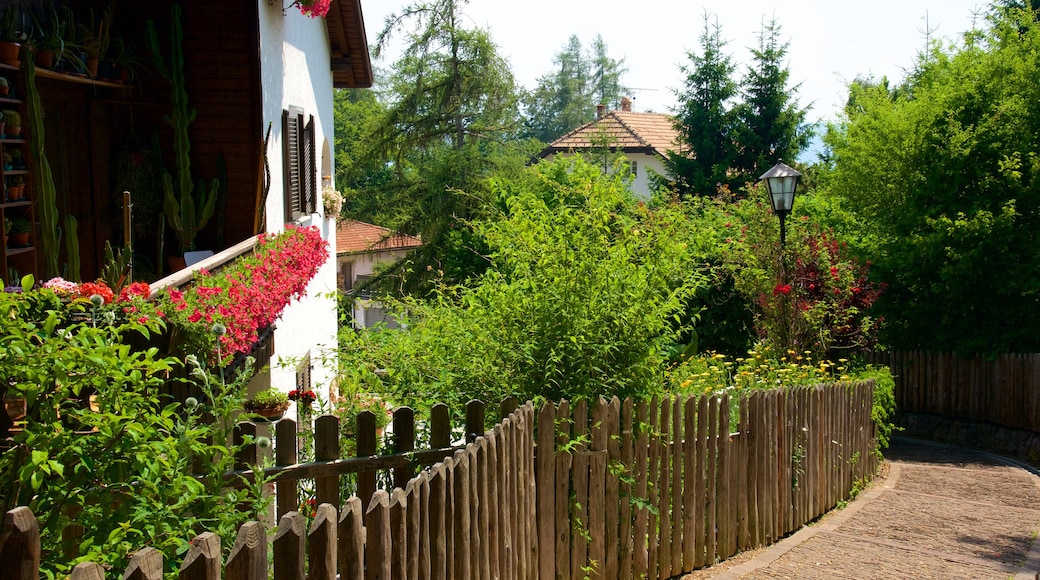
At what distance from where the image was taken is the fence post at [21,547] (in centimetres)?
232

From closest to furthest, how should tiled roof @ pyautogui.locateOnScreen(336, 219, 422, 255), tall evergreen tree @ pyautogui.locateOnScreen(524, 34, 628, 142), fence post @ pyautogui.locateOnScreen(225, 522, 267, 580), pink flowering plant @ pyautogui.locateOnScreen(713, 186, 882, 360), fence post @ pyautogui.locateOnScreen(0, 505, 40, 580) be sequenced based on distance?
fence post @ pyautogui.locateOnScreen(0, 505, 40, 580) → fence post @ pyautogui.locateOnScreen(225, 522, 267, 580) → pink flowering plant @ pyautogui.locateOnScreen(713, 186, 882, 360) → tiled roof @ pyautogui.locateOnScreen(336, 219, 422, 255) → tall evergreen tree @ pyautogui.locateOnScreen(524, 34, 628, 142)

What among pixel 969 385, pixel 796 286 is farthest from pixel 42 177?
pixel 969 385

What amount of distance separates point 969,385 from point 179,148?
14.6 m

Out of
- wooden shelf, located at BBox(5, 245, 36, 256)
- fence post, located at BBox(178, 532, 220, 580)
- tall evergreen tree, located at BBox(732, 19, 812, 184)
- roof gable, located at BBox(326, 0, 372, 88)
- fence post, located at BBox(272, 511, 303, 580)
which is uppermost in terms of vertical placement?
tall evergreen tree, located at BBox(732, 19, 812, 184)

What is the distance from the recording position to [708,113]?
3484 centimetres

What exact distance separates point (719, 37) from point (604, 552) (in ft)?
102

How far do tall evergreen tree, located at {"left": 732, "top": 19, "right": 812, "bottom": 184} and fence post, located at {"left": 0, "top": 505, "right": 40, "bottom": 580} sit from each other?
108 feet

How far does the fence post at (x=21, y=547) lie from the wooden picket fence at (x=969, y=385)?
55.7ft

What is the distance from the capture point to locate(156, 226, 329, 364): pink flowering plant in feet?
17.8

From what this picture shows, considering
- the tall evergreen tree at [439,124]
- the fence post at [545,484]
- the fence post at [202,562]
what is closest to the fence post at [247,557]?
the fence post at [202,562]

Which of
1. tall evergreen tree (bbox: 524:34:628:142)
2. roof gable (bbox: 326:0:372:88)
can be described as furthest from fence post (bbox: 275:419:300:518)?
tall evergreen tree (bbox: 524:34:628:142)

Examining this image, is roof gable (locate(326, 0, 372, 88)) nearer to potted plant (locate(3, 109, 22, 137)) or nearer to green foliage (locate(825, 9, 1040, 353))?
potted plant (locate(3, 109, 22, 137))

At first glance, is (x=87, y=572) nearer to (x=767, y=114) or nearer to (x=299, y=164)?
(x=299, y=164)

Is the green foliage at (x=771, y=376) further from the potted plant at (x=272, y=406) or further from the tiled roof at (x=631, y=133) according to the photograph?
the tiled roof at (x=631, y=133)
